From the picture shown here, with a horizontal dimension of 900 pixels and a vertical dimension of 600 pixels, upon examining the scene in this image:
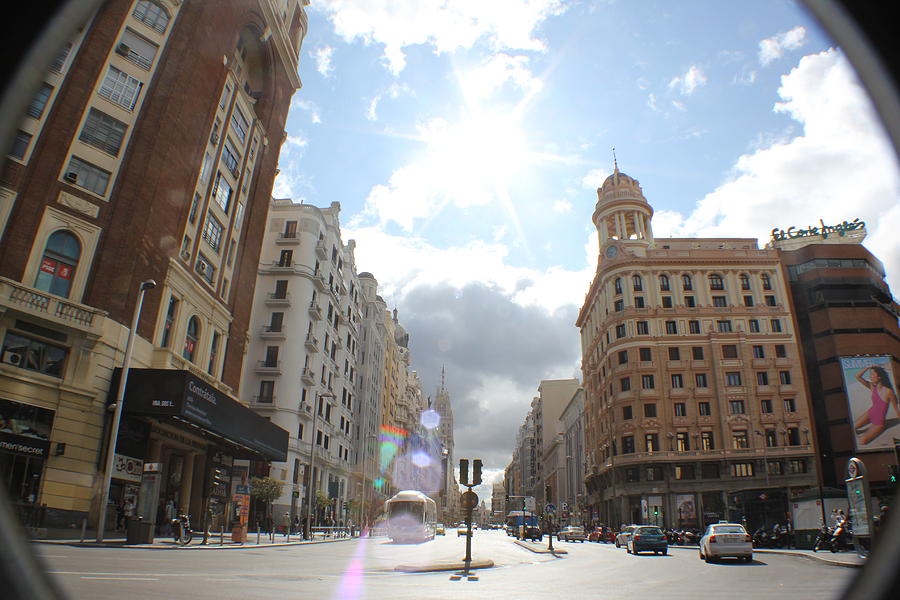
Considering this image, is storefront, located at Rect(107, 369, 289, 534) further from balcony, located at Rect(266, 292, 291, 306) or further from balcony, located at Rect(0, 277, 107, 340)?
balcony, located at Rect(266, 292, 291, 306)

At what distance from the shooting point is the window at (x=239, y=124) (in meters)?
37.9

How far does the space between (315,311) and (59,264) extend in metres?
29.6

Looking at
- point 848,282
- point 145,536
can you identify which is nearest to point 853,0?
point 145,536

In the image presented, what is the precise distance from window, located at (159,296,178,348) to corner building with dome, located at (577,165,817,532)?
52673 mm

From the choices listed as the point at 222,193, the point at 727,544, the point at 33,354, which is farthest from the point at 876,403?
the point at 33,354

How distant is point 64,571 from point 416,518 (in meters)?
34.9

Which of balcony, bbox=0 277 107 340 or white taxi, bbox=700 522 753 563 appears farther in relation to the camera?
balcony, bbox=0 277 107 340

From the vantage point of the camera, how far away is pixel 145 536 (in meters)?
21.0

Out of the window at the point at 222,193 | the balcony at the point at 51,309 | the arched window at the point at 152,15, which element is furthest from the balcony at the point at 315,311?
the balcony at the point at 51,309

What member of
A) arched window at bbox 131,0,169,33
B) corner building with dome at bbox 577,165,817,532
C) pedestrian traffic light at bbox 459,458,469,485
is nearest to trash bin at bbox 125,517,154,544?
pedestrian traffic light at bbox 459,458,469,485

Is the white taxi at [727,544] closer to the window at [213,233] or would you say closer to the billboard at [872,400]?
the window at [213,233]

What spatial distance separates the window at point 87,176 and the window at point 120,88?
12.6 feet

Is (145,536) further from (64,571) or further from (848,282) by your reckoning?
(848,282)

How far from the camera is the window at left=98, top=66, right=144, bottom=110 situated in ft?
88.2
